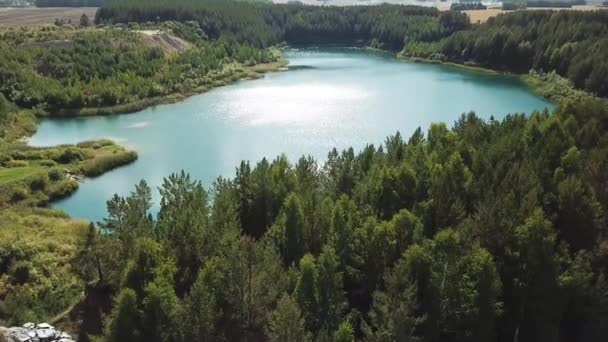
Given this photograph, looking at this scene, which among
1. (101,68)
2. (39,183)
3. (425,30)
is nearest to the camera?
(39,183)

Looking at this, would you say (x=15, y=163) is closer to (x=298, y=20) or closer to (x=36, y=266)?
(x=36, y=266)

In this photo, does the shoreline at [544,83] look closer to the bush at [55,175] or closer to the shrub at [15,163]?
the bush at [55,175]

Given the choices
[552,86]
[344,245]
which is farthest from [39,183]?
[552,86]

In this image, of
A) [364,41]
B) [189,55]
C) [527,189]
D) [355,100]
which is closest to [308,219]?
[527,189]

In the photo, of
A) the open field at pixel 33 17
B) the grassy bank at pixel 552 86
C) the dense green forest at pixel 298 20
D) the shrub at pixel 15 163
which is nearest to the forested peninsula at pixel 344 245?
the shrub at pixel 15 163

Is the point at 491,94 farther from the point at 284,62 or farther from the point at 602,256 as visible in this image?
the point at 602,256

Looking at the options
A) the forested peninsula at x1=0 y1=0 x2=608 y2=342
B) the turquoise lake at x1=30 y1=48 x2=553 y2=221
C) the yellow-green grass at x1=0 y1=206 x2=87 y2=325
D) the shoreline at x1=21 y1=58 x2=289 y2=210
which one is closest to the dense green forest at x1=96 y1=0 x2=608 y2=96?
the turquoise lake at x1=30 y1=48 x2=553 y2=221
